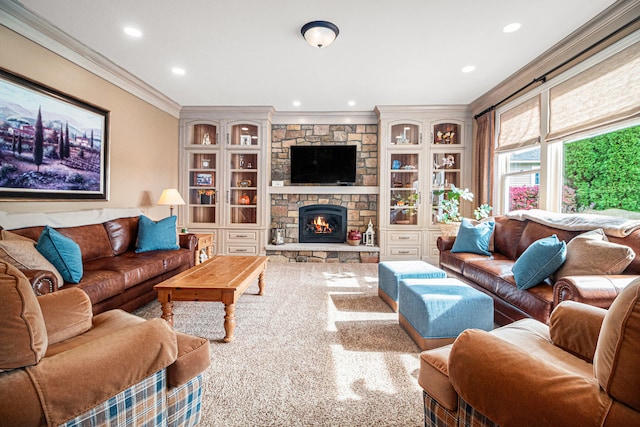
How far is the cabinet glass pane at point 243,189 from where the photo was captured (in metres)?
5.52

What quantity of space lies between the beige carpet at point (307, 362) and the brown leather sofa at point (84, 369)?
40cm

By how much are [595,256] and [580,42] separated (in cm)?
216

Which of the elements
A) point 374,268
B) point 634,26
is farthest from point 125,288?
point 634,26

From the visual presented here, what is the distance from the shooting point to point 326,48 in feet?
10.4

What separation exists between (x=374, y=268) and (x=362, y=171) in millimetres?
1833

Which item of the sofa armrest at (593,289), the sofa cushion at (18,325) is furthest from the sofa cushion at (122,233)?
the sofa armrest at (593,289)

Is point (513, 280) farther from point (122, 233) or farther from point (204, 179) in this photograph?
point (204, 179)

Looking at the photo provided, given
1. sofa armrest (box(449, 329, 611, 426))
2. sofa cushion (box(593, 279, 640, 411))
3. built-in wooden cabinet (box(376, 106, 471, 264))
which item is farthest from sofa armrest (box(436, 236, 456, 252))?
sofa cushion (box(593, 279, 640, 411))

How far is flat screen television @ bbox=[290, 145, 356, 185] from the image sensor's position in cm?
543

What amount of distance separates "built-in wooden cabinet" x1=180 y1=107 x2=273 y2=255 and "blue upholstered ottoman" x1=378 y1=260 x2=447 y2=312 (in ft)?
8.98

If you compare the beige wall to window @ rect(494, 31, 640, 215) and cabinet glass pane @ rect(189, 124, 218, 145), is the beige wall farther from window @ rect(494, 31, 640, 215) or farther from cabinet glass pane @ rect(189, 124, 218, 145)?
window @ rect(494, 31, 640, 215)

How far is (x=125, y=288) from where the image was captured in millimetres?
2646

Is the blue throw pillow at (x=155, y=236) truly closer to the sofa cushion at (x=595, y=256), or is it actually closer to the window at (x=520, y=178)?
the sofa cushion at (x=595, y=256)

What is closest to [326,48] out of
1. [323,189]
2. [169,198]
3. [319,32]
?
[319,32]
